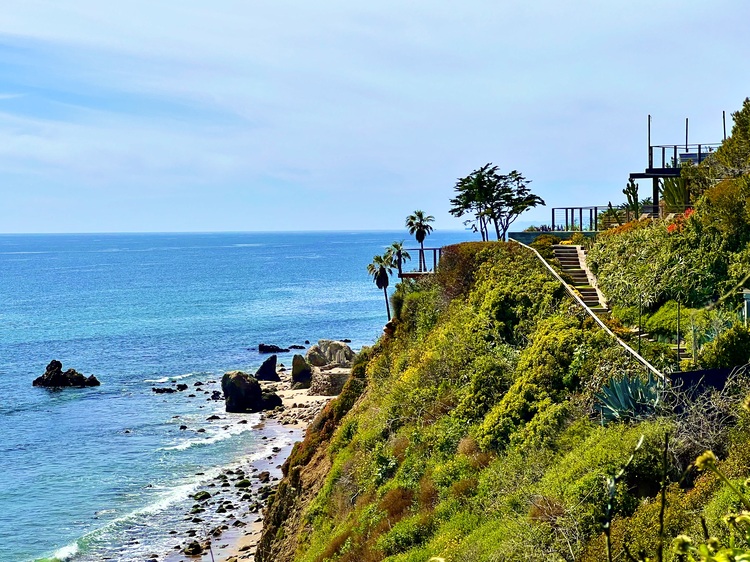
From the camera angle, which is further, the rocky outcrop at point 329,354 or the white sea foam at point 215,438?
the rocky outcrop at point 329,354

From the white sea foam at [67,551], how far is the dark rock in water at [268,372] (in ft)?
120

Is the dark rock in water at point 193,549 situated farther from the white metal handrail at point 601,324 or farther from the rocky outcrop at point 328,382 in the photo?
the rocky outcrop at point 328,382

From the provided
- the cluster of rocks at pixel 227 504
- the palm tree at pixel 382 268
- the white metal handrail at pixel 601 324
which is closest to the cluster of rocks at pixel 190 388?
the palm tree at pixel 382 268

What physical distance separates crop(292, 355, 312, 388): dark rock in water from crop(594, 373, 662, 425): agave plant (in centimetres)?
5480

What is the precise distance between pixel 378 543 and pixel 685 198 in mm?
20630

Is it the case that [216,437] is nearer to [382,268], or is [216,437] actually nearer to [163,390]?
[163,390]

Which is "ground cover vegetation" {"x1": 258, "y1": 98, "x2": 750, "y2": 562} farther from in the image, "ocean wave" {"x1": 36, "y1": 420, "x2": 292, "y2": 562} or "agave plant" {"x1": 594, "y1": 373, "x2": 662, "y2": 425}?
"ocean wave" {"x1": 36, "y1": 420, "x2": 292, "y2": 562}

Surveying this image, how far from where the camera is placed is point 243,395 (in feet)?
211

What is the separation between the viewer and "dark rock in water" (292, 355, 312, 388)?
70625 millimetres

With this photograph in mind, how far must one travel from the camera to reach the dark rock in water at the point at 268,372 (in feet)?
244

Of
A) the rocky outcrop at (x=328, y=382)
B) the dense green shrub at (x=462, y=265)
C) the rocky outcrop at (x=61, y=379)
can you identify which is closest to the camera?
the dense green shrub at (x=462, y=265)

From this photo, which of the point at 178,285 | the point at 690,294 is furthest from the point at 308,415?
the point at 178,285

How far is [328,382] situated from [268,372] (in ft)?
A: 32.2

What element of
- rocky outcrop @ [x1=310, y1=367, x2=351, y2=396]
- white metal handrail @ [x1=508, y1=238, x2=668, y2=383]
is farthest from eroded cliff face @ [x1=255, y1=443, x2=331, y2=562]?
rocky outcrop @ [x1=310, y1=367, x2=351, y2=396]
